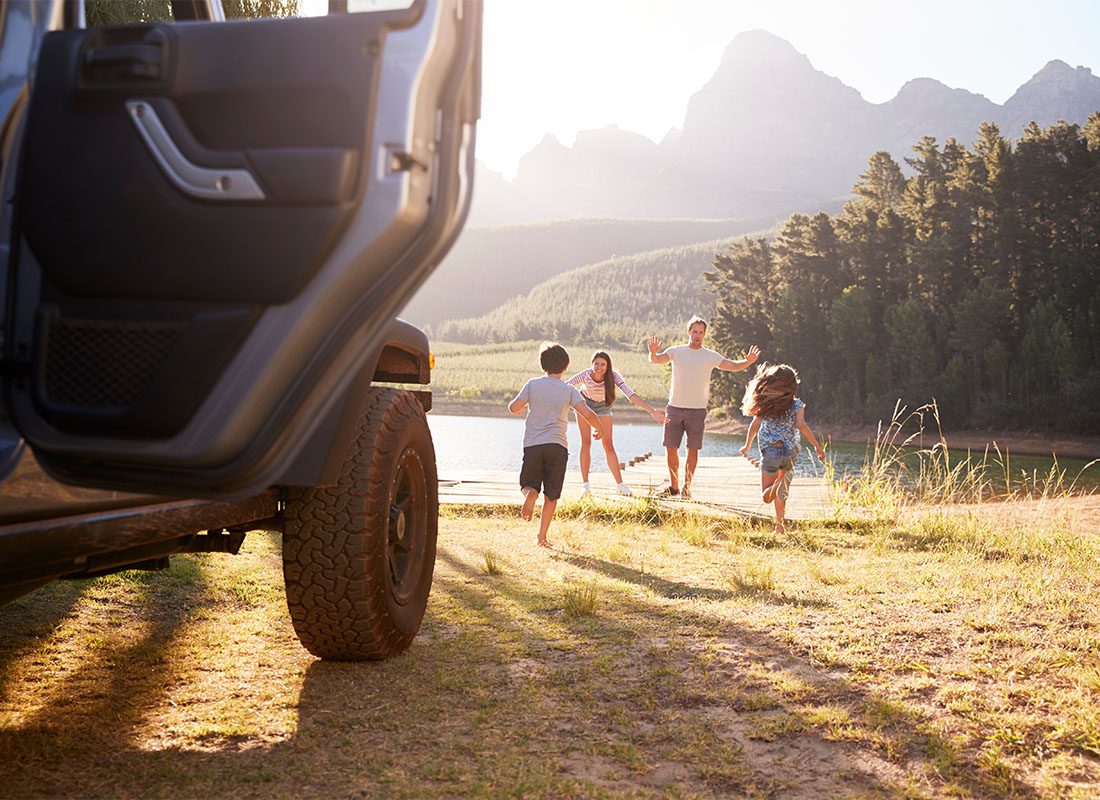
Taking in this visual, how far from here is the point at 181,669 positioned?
3.73 metres

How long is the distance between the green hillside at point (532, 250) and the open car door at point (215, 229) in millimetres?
154720

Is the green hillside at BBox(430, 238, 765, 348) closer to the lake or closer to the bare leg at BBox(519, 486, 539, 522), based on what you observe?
the lake

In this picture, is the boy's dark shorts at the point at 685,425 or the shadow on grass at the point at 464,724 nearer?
the shadow on grass at the point at 464,724

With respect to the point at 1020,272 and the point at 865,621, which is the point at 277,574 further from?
the point at 1020,272

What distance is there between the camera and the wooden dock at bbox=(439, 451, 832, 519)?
900 cm

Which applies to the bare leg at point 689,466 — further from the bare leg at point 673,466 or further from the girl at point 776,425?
the girl at point 776,425

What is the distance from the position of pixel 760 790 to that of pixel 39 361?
2.00 metres

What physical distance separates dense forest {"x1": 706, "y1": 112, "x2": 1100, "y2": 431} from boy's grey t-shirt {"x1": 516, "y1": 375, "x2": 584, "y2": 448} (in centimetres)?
3940

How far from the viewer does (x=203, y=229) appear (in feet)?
6.72

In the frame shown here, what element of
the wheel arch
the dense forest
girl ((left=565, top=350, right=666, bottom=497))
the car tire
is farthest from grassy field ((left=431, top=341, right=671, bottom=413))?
the wheel arch

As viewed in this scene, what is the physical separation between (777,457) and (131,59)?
21.8 feet

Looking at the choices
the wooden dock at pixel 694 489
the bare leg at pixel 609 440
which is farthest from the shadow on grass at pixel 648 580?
the bare leg at pixel 609 440

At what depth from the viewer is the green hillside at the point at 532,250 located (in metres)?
162

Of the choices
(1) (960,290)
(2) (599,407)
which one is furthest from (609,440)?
(1) (960,290)
